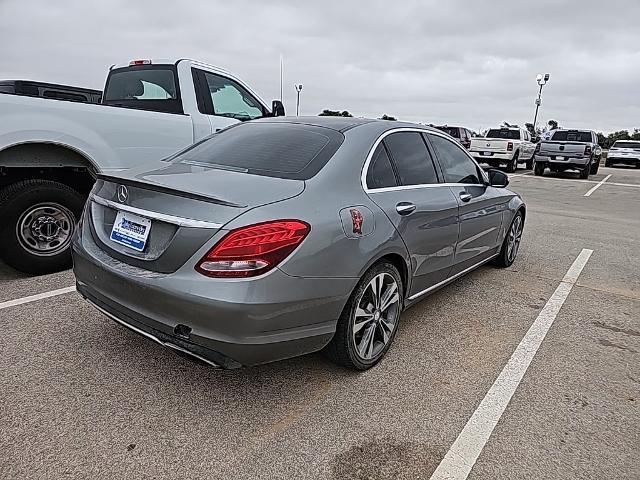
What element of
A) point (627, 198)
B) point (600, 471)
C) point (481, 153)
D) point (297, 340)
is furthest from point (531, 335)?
point (481, 153)

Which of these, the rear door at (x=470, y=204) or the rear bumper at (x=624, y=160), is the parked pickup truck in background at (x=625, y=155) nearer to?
the rear bumper at (x=624, y=160)

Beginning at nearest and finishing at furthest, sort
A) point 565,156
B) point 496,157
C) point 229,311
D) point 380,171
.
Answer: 1. point 229,311
2. point 380,171
3. point 565,156
4. point 496,157

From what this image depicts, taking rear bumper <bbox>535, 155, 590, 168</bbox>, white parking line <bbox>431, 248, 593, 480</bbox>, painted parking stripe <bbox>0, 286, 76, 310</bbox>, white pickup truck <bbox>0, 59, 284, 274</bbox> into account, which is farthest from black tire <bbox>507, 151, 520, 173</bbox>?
painted parking stripe <bbox>0, 286, 76, 310</bbox>

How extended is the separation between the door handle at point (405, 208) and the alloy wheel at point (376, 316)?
411 mm

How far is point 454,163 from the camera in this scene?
14.0 feet

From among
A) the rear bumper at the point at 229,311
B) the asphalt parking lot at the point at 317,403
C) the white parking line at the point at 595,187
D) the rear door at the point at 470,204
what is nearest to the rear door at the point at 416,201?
the rear door at the point at 470,204

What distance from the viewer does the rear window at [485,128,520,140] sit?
2098cm

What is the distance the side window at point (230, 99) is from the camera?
568 cm

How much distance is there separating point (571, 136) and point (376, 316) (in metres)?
20.3

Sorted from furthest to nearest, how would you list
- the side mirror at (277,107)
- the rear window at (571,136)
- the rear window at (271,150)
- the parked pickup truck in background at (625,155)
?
the parked pickup truck in background at (625,155) < the rear window at (571,136) < the side mirror at (277,107) < the rear window at (271,150)

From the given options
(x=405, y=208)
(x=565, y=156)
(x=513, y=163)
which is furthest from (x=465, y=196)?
(x=513, y=163)

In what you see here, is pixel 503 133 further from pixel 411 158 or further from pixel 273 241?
pixel 273 241

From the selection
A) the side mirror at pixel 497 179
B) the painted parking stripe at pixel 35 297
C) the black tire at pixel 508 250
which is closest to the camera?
the painted parking stripe at pixel 35 297

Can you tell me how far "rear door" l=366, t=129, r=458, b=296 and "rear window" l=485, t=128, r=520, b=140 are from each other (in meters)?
18.7
